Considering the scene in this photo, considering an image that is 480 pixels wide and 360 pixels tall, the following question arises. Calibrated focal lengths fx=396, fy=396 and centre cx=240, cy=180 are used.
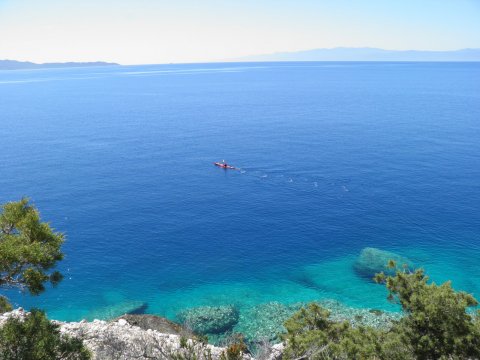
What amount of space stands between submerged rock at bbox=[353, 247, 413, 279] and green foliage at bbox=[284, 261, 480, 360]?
1132 inches

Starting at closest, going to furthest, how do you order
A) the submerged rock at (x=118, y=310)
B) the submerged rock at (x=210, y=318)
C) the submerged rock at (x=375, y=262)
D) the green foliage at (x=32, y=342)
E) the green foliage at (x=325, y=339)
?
the green foliage at (x=32, y=342)
the green foliage at (x=325, y=339)
the submerged rock at (x=210, y=318)
the submerged rock at (x=118, y=310)
the submerged rock at (x=375, y=262)

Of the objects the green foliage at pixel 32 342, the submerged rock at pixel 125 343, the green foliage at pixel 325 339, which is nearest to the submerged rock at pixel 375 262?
the green foliage at pixel 325 339

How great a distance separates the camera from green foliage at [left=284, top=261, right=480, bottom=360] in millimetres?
25453

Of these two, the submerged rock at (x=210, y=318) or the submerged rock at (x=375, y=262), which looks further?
the submerged rock at (x=375, y=262)

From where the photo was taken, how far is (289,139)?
120500mm

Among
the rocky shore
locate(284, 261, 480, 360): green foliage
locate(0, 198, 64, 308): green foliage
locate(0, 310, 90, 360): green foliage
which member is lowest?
the rocky shore

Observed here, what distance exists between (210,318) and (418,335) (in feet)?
92.0

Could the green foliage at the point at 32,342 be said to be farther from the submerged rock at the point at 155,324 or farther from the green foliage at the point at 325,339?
the submerged rock at the point at 155,324

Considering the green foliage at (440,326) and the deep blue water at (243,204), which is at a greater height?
the green foliage at (440,326)

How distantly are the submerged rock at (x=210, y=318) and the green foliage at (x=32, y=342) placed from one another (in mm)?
28582

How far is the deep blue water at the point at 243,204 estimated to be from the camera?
186ft

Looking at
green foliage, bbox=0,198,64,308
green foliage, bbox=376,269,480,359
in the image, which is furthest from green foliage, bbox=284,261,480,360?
green foliage, bbox=0,198,64,308

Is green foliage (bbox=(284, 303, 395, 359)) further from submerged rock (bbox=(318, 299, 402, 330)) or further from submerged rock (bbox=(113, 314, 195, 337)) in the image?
submerged rock (bbox=(318, 299, 402, 330))

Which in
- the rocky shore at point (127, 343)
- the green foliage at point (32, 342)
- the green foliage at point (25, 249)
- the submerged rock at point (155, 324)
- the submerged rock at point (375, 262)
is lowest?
the submerged rock at point (375, 262)
